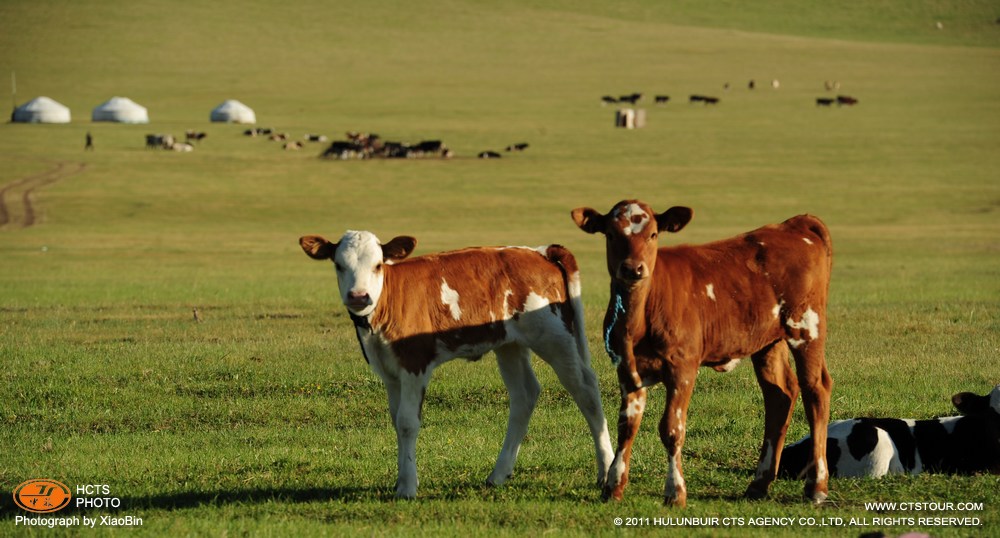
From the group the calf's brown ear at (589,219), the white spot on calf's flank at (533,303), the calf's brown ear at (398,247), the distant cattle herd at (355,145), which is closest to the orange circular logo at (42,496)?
the calf's brown ear at (398,247)

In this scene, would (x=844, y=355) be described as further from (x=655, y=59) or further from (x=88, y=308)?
(x=655, y=59)

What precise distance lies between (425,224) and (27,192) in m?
16.6

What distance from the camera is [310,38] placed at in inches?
4779

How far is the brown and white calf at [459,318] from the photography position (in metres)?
8.00

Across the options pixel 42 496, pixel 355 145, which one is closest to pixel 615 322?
pixel 42 496

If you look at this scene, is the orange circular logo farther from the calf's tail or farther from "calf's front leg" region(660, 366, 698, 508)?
"calf's front leg" region(660, 366, 698, 508)

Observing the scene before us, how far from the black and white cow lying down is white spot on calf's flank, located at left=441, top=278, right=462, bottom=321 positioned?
248 centimetres

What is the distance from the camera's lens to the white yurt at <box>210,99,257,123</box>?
7825 centimetres

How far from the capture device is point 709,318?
7730 mm

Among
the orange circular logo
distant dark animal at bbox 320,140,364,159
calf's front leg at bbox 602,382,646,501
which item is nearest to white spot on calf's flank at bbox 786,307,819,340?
calf's front leg at bbox 602,382,646,501

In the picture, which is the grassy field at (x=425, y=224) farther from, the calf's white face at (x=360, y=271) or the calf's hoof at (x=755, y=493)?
the calf's white face at (x=360, y=271)

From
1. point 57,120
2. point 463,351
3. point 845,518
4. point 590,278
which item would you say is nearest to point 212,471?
point 463,351

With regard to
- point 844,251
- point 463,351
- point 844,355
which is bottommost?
point 844,251

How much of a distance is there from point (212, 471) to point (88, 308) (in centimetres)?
1248
